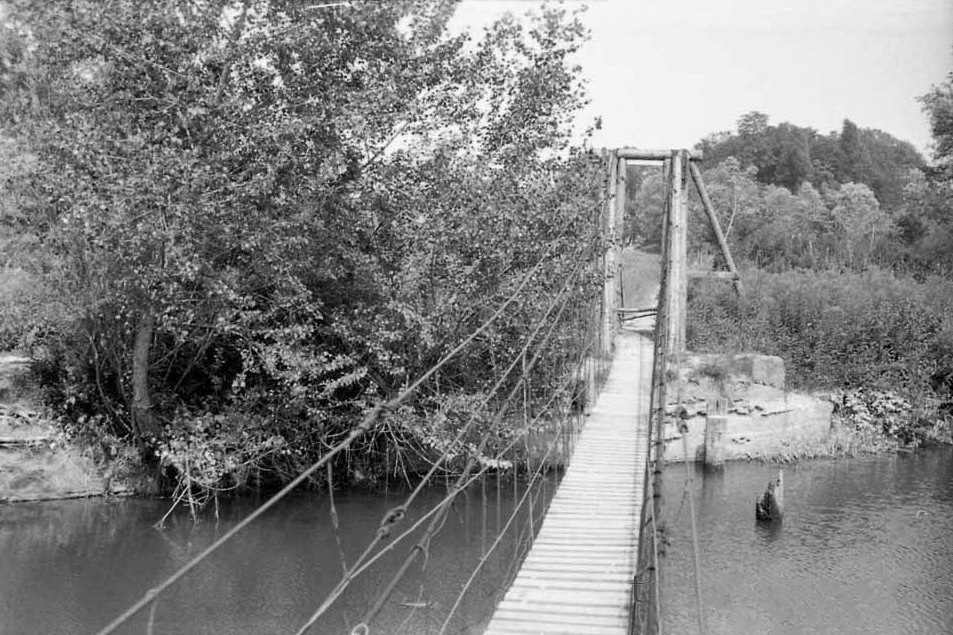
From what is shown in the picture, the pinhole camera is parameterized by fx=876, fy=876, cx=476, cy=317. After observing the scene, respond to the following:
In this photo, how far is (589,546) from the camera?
434 cm

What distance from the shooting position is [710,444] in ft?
32.2

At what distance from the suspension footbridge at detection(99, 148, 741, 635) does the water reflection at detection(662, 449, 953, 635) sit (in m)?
1.19

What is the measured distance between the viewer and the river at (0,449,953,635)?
18.9 ft

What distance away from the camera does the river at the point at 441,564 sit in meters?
5.77

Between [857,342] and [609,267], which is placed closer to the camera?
[609,267]

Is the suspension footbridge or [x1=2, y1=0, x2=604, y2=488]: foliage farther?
[x1=2, y1=0, x2=604, y2=488]: foliage

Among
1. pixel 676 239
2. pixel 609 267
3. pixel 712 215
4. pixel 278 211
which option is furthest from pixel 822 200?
pixel 278 211

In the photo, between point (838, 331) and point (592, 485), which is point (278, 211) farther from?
point (838, 331)

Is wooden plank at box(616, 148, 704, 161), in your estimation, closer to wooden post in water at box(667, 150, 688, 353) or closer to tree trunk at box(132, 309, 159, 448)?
wooden post in water at box(667, 150, 688, 353)

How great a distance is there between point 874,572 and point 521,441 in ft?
11.5

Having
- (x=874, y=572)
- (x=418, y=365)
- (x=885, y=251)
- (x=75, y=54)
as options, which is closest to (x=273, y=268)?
(x=418, y=365)

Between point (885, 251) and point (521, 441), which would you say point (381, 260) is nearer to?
point (521, 441)

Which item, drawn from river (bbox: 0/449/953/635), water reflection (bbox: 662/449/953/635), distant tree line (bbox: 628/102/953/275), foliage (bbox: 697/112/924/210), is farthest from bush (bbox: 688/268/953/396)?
foliage (bbox: 697/112/924/210)

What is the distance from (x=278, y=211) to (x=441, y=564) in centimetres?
313
